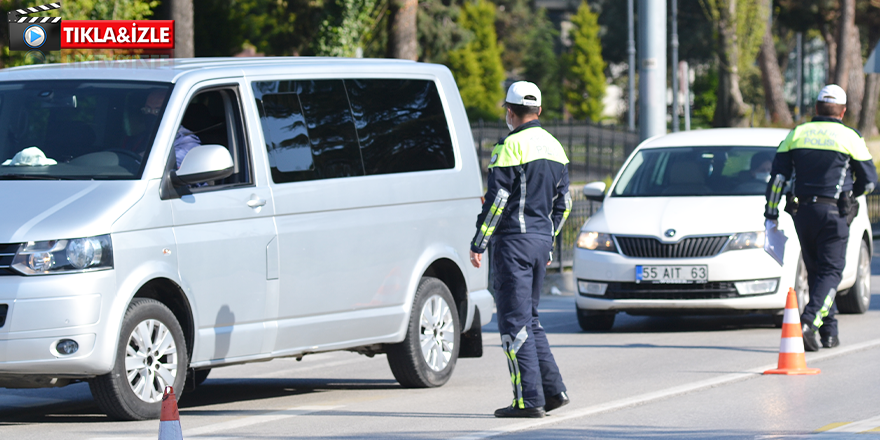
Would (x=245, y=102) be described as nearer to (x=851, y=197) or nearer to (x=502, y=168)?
(x=502, y=168)

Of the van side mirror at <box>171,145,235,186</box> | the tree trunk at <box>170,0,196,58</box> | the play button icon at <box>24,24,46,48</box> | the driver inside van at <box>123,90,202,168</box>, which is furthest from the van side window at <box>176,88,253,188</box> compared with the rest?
the tree trunk at <box>170,0,196,58</box>

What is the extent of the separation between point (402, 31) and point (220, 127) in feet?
72.1

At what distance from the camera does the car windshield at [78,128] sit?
721cm

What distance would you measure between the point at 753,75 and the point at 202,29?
128 ft

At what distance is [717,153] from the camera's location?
12492 millimetres

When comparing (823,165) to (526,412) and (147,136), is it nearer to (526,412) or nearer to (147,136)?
(526,412)

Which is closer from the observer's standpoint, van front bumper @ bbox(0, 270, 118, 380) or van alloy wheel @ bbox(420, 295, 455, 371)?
van front bumper @ bbox(0, 270, 118, 380)

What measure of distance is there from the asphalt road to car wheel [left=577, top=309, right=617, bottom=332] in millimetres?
386

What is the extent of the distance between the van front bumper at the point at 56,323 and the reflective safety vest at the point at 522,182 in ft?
6.32

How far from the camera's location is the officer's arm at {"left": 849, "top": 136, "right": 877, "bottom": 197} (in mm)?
10062

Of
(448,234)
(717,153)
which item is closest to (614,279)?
(717,153)

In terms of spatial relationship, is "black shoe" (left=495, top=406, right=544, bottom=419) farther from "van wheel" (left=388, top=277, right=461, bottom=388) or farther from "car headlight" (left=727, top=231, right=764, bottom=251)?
"car headlight" (left=727, top=231, right=764, bottom=251)

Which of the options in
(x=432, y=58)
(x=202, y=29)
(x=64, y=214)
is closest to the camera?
(x=64, y=214)

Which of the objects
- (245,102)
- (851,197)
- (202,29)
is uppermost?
(202,29)
